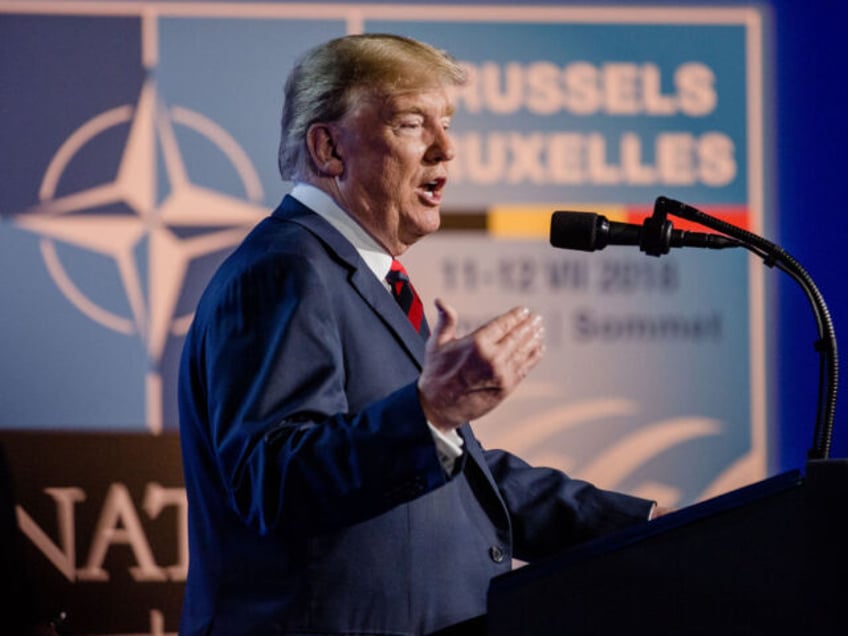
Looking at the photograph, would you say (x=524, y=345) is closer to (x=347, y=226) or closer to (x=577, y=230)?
(x=577, y=230)

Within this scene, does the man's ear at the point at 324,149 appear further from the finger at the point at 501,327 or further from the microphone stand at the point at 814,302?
the finger at the point at 501,327

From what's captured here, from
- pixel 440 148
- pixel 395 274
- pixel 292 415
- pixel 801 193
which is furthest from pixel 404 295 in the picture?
pixel 801 193

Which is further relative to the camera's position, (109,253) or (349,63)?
(109,253)

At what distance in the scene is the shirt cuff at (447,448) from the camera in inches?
53.2

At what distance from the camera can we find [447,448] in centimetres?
137

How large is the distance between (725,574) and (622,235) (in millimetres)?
551

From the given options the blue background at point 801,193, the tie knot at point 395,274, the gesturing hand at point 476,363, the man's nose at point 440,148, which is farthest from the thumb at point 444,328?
the blue background at point 801,193

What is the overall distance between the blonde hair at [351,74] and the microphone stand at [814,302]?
45 centimetres

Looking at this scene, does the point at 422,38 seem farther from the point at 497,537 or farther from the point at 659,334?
Answer: the point at 497,537

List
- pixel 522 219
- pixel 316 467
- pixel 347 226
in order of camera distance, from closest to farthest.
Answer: pixel 316 467 < pixel 347 226 < pixel 522 219

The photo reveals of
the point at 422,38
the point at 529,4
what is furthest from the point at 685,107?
the point at 422,38

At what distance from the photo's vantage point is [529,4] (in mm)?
3262

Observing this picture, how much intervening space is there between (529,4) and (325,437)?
2171 mm

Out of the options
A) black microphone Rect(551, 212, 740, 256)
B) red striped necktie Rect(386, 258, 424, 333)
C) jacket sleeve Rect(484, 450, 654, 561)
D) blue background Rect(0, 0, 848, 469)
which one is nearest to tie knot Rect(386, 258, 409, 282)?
red striped necktie Rect(386, 258, 424, 333)
